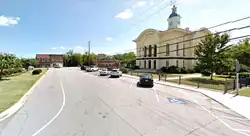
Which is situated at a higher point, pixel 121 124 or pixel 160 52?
pixel 160 52

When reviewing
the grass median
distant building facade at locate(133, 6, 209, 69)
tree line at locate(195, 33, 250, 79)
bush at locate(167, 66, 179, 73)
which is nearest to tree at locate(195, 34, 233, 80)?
tree line at locate(195, 33, 250, 79)

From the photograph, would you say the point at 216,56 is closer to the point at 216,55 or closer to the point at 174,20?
the point at 216,55

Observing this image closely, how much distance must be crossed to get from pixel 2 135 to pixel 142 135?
488 centimetres

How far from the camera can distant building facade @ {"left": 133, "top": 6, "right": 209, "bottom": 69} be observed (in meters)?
40.8

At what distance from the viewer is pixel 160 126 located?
6.73 m

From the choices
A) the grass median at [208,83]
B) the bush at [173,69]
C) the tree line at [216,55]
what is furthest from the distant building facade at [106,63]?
the grass median at [208,83]

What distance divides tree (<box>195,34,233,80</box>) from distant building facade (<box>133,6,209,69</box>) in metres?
11.4

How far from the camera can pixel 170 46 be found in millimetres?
41719

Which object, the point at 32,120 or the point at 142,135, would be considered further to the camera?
the point at 32,120

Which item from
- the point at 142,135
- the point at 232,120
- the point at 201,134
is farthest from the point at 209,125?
the point at 142,135

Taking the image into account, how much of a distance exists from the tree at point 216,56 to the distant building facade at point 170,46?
11427 mm

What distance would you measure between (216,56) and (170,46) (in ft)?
55.0

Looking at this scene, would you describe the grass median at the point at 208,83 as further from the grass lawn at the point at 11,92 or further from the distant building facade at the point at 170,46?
the grass lawn at the point at 11,92

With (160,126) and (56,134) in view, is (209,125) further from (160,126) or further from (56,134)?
(56,134)
